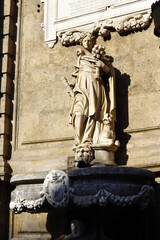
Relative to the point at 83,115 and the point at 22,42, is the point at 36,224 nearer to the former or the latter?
the point at 83,115

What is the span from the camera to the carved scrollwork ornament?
17.3 feet

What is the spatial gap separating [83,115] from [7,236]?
2.24 m

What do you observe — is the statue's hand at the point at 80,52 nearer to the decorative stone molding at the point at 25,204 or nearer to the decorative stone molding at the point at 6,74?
the decorative stone molding at the point at 6,74

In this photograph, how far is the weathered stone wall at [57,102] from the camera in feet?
22.3

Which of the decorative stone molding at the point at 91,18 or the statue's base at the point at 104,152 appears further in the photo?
the decorative stone molding at the point at 91,18

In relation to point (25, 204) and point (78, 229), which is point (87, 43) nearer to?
point (25, 204)

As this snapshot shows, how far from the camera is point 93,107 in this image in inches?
262

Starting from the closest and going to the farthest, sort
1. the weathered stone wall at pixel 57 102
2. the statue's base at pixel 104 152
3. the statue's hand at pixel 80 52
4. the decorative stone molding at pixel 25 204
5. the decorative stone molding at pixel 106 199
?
1. the decorative stone molding at pixel 106 199
2. the decorative stone molding at pixel 25 204
3. the statue's base at pixel 104 152
4. the weathered stone wall at pixel 57 102
5. the statue's hand at pixel 80 52

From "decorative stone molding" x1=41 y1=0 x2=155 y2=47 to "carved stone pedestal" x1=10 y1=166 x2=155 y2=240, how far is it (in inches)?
104

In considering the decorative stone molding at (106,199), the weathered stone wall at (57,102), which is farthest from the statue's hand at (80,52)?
the decorative stone molding at (106,199)

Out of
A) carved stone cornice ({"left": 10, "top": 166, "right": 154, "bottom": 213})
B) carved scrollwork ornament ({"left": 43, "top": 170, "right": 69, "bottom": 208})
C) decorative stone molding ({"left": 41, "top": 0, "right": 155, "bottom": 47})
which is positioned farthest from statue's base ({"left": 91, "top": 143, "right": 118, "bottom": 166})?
decorative stone molding ({"left": 41, "top": 0, "right": 155, "bottom": 47})

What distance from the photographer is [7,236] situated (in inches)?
288

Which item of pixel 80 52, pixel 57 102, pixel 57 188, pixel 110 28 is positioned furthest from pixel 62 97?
pixel 57 188

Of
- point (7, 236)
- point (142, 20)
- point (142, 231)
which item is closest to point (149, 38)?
point (142, 20)
